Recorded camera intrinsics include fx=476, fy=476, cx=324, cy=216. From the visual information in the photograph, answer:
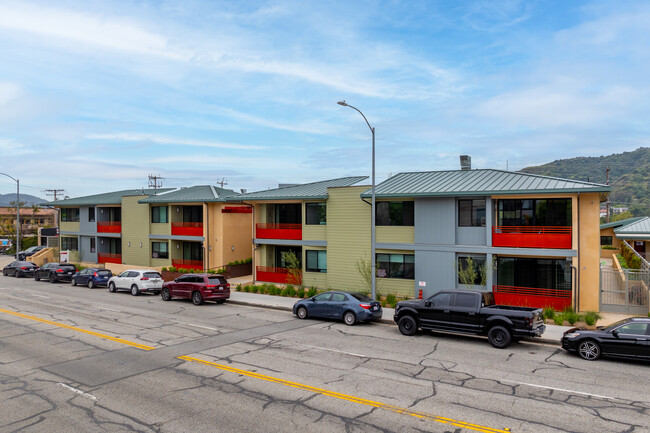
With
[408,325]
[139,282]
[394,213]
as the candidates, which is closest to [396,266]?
[394,213]

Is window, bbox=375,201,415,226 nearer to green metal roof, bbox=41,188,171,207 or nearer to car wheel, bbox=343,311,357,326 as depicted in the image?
car wheel, bbox=343,311,357,326

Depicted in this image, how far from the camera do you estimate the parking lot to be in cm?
952

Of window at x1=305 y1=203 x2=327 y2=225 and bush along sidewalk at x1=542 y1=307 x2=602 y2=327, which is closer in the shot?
bush along sidewalk at x1=542 y1=307 x2=602 y2=327

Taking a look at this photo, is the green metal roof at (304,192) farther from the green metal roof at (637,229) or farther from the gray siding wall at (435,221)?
the green metal roof at (637,229)

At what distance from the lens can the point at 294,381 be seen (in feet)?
39.3

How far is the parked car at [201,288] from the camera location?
83.2ft

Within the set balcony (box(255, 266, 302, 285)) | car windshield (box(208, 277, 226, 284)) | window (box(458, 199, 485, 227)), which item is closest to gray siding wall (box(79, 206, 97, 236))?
balcony (box(255, 266, 302, 285))

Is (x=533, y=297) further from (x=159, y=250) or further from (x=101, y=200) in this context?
(x=101, y=200)

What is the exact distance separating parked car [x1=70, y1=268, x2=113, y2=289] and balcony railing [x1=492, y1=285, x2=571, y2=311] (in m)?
26.4

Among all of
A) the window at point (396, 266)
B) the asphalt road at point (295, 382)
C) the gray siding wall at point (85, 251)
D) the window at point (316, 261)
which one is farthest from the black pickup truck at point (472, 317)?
the gray siding wall at point (85, 251)

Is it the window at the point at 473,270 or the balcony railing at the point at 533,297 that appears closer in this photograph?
the balcony railing at the point at 533,297

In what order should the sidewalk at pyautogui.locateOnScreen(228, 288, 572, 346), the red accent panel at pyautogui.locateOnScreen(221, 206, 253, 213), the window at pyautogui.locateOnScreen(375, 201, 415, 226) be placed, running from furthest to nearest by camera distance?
1. the red accent panel at pyautogui.locateOnScreen(221, 206, 253, 213)
2. the window at pyautogui.locateOnScreen(375, 201, 415, 226)
3. the sidewalk at pyautogui.locateOnScreen(228, 288, 572, 346)

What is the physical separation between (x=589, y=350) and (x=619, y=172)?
444ft

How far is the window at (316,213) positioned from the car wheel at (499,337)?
1535cm
